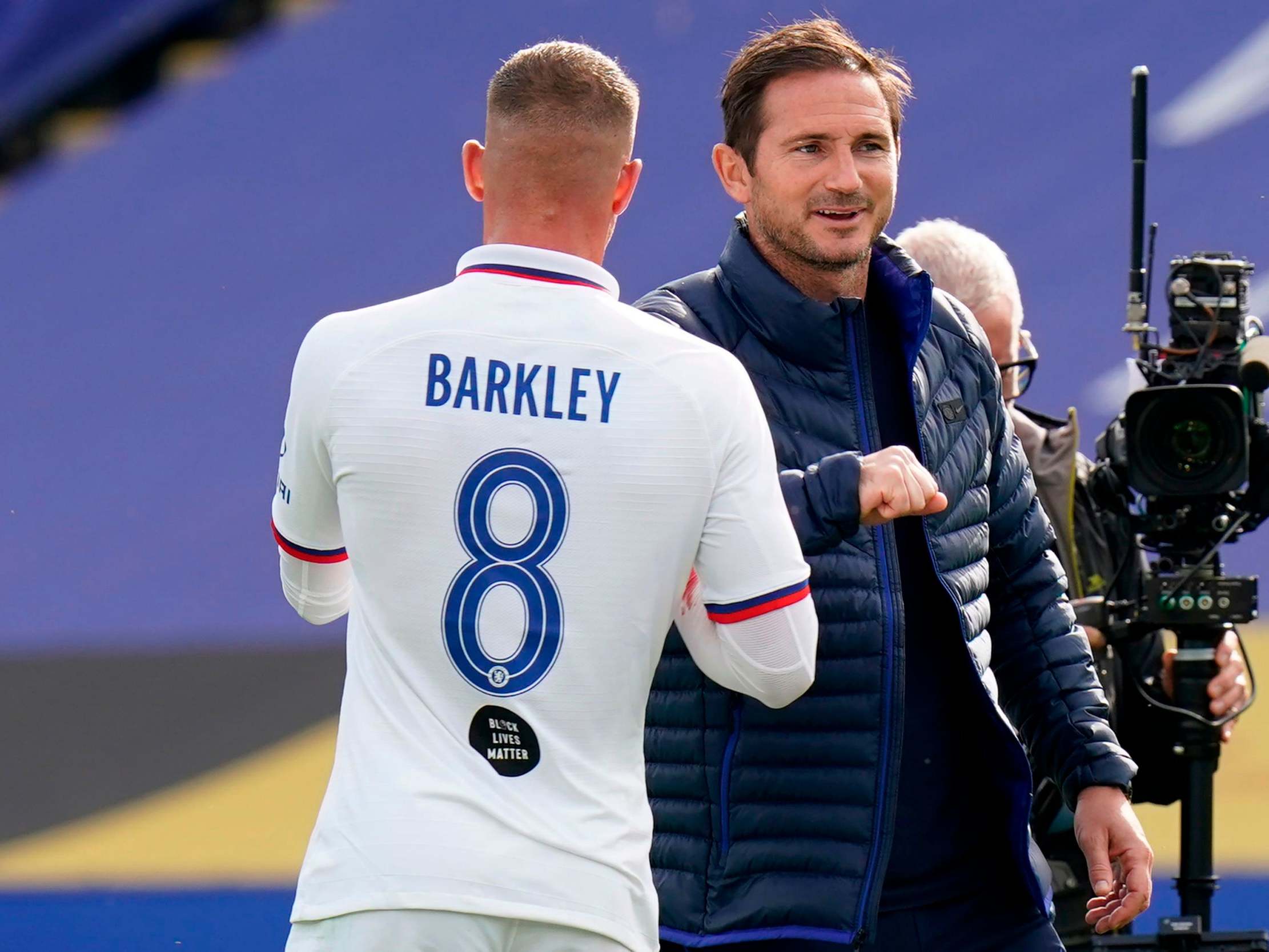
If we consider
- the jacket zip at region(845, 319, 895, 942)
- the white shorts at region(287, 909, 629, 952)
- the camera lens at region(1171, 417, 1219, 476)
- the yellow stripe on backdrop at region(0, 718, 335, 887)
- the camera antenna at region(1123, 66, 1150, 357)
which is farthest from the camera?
the yellow stripe on backdrop at region(0, 718, 335, 887)

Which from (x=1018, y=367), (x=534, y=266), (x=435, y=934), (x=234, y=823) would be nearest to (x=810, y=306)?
(x=534, y=266)

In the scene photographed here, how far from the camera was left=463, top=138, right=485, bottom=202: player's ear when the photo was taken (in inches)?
63.6

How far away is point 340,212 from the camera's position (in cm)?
564

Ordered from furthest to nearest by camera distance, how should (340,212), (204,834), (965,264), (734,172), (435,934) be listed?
(340,212) < (204,834) < (965,264) < (734,172) < (435,934)

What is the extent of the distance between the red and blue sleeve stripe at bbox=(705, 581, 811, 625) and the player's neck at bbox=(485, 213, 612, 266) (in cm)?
32

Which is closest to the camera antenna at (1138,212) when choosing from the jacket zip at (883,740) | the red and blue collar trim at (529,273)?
the jacket zip at (883,740)

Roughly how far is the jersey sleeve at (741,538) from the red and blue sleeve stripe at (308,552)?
0.35 meters

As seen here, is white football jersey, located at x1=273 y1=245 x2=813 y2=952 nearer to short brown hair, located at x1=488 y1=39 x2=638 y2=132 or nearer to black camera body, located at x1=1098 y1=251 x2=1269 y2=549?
short brown hair, located at x1=488 y1=39 x2=638 y2=132

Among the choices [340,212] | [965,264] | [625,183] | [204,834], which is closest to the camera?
[625,183]

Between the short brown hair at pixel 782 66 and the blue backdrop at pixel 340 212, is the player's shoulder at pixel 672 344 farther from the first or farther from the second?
the blue backdrop at pixel 340 212

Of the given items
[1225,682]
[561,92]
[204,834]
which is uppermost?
[561,92]

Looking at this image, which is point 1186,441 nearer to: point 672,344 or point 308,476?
point 672,344

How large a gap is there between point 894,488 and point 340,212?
170 inches

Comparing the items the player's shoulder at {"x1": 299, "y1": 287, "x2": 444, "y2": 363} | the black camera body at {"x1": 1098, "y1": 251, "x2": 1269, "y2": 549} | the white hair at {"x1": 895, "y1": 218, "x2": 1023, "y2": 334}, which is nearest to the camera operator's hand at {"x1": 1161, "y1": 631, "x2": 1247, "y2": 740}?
the black camera body at {"x1": 1098, "y1": 251, "x2": 1269, "y2": 549}
